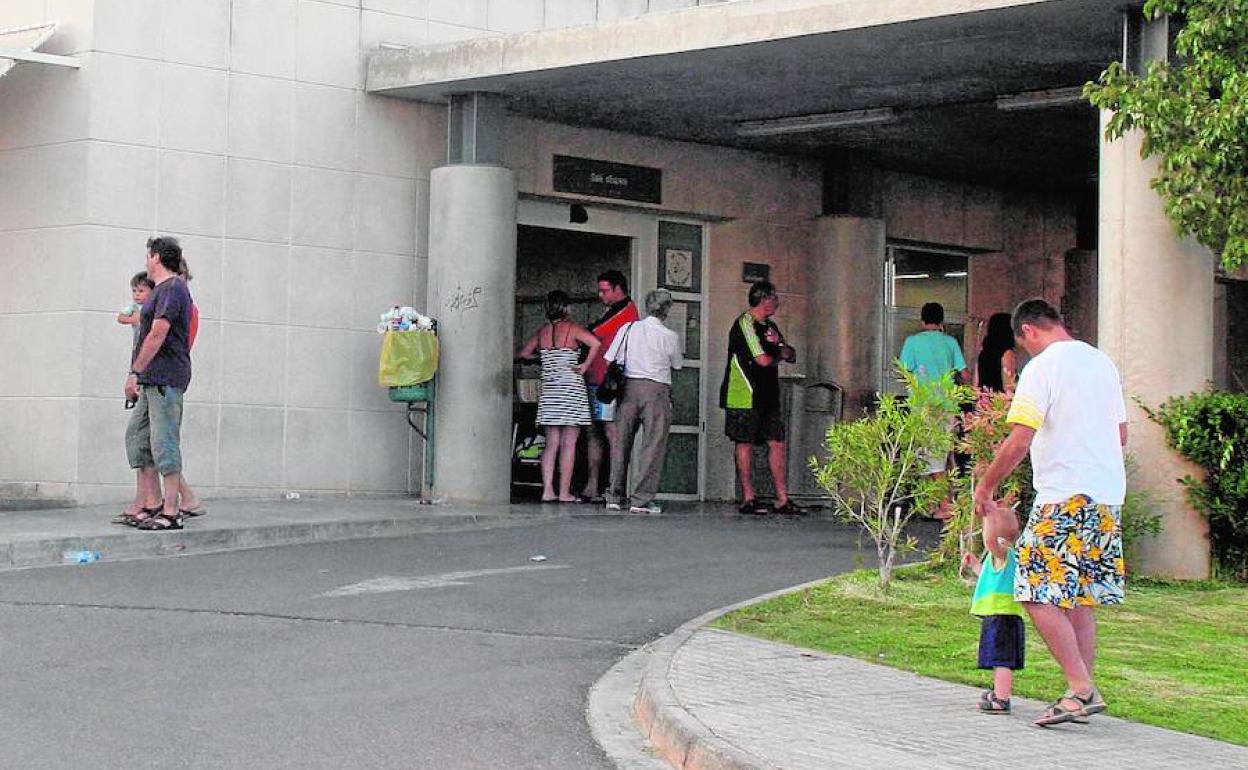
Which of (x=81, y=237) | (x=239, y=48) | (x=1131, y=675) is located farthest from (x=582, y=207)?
(x=1131, y=675)

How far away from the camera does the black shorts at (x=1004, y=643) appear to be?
756 centimetres

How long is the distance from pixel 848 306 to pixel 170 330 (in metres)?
9.48

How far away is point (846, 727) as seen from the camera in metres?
7.24

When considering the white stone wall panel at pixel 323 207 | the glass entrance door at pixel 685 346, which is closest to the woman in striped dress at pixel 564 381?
the white stone wall panel at pixel 323 207

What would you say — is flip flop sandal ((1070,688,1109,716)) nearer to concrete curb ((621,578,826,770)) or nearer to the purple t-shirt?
concrete curb ((621,578,826,770))

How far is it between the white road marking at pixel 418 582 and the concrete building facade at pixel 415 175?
14.4 ft

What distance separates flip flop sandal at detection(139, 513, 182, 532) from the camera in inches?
525

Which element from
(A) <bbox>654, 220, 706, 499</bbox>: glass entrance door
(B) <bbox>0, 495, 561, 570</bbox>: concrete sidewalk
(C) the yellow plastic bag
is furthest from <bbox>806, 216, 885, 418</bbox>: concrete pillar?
(C) the yellow plastic bag

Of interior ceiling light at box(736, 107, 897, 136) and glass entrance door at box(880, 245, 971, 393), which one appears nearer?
interior ceiling light at box(736, 107, 897, 136)

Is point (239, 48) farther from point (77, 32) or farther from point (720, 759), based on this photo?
point (720, 759)

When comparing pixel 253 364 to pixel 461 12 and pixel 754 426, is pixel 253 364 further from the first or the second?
pixel 754 426

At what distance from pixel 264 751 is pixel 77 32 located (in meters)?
10.5

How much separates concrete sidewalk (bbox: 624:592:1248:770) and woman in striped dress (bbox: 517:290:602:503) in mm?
8837

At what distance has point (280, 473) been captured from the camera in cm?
1672
